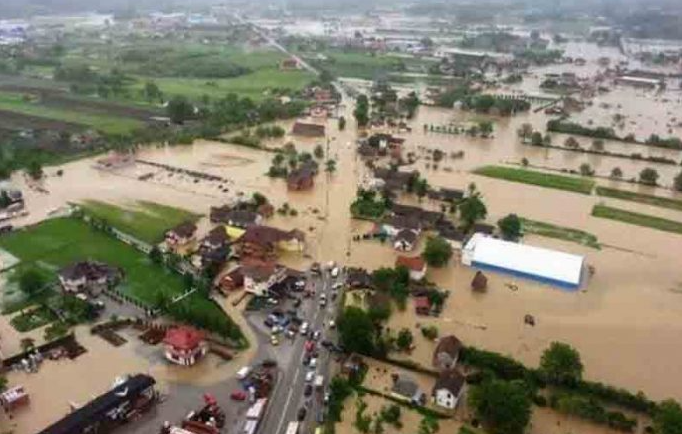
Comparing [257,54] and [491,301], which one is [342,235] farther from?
[257,54]

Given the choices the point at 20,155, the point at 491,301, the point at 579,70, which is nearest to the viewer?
the point at 491,301

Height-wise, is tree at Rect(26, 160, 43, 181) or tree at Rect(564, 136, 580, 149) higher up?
tree at Rect(564, 136, 580, 149)

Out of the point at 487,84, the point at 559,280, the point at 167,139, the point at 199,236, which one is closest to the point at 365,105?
the point at 167,139

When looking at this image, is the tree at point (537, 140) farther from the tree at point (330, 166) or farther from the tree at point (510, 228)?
the tree at point (510, 228)

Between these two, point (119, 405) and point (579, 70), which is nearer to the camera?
point (119, 405)

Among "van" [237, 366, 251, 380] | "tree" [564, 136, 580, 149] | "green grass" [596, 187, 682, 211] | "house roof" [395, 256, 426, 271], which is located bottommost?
"van" [237, 366, 251, 380]

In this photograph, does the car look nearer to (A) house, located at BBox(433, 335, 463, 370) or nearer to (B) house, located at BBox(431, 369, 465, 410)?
(B) house, located at BBox(431, 369, 465, 410)

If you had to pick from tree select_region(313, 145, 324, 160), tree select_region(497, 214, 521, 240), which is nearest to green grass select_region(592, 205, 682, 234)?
tree select_region(497, 214, 521, 240)

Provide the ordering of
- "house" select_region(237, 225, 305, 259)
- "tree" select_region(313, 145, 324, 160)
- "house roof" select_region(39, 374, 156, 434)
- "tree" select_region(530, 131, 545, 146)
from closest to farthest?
"house roof" select_region(39, 374, 156, 434) → "house" select_region(237, 225, 305, 259) → "tree" select_region(313, 145, 324, 160) → "tree" select_region(530, 131, 545, 146)
